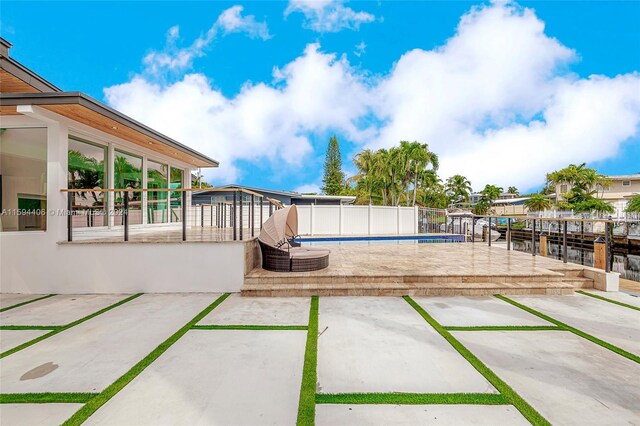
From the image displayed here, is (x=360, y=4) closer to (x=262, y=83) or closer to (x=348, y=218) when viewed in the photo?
(x=348, y=218)

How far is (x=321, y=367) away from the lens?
261 centimetres

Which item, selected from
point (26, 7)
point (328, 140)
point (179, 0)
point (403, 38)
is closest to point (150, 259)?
point (179, 0)

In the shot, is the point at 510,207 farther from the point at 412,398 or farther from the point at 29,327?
the point at 29,327

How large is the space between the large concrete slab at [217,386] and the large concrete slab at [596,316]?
11.2 ft

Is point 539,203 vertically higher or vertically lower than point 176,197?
higher

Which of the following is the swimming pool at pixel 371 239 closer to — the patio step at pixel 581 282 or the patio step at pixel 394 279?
the patio step at pixel 394 279

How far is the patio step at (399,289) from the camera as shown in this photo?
4871 mm

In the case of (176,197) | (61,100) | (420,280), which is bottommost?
(420,280)

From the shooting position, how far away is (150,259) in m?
5.20

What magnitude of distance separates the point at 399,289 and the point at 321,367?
8.74 feet

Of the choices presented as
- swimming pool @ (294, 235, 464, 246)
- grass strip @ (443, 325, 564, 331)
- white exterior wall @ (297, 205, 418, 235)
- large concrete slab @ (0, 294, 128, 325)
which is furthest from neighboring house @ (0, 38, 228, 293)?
white exterior wall @ (297, 205, 418, 235)

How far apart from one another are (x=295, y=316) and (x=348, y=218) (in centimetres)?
1260

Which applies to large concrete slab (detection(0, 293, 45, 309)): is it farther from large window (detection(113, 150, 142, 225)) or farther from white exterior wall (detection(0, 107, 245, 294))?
large window (detection(113, 150, 142, 225))

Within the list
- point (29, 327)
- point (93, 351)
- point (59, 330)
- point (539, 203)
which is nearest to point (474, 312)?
point (93, 351)
